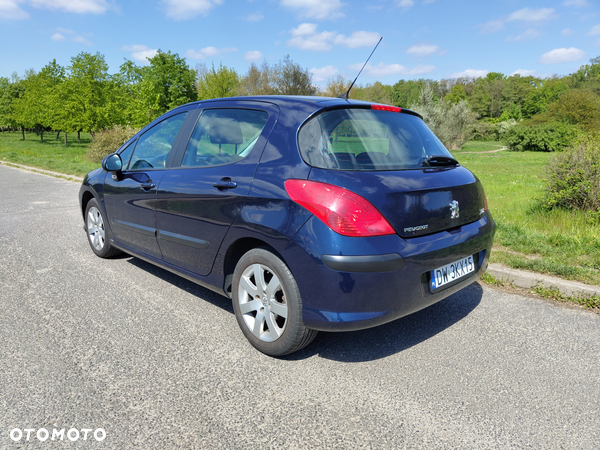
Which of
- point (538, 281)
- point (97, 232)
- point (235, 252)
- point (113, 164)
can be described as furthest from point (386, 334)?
point (97, 232)

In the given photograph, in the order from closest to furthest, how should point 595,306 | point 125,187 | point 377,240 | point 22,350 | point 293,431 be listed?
1. point 293,431
2. point 377,240
3. point 22,350
4. point 595,306
5. point 125,187

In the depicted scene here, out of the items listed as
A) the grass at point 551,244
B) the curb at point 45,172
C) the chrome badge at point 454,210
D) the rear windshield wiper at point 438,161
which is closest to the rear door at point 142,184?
the rear windshield wiper at point 438,161

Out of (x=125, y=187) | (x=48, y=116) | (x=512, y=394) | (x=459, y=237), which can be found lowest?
(x=512, y=394)

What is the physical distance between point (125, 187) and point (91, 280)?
104 cm

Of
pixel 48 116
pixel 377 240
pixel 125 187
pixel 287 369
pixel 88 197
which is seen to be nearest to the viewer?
pixel 377 240

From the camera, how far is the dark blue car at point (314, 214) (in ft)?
8.54

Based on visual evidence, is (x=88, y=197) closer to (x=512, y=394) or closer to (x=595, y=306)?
(x=512, y=394)

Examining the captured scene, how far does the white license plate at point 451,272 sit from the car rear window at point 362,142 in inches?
28.2

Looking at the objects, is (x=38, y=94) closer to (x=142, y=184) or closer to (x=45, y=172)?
(x=45, y=172)

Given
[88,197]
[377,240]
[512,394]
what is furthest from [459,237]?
[88,197]

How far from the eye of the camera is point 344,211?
255 centimetres

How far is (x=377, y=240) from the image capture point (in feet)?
8.50

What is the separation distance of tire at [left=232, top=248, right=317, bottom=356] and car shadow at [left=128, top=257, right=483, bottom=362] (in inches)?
8.1

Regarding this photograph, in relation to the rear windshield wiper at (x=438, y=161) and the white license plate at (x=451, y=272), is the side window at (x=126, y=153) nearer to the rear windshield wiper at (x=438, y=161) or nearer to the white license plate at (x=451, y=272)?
the rear windshield wiper at (x=438, y=161)
